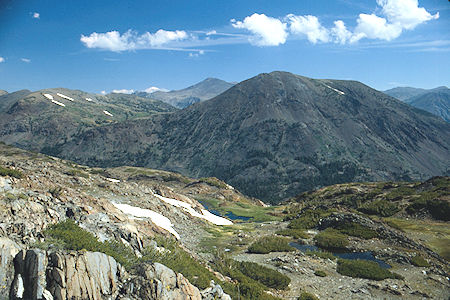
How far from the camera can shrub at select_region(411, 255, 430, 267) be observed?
3345 centimetres

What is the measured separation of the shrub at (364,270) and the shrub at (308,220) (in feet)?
63.4

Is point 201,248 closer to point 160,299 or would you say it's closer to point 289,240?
point 289,240

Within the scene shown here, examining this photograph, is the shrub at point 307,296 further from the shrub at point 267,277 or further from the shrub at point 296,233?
Answer: the shrub at point 296,233

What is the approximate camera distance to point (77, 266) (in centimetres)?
1436

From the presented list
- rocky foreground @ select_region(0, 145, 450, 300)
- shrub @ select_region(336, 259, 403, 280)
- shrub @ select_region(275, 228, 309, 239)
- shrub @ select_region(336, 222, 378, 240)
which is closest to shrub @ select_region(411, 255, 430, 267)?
rocky foreground @ select_region(0, 145, 450, 300)

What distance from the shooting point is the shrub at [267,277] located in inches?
1031

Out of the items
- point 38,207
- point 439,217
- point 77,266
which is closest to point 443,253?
point 439,217

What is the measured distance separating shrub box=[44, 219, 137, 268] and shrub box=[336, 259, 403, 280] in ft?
79.5

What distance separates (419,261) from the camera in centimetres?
3403

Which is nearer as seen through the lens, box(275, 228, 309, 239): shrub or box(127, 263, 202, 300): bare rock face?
box(127, 263, 202, 300): bare rock face

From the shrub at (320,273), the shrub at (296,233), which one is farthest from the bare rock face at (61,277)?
the shrub at (296,233)

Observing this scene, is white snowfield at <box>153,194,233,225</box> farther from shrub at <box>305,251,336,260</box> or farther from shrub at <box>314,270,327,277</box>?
shrub at <box>314,270,327,277</box>

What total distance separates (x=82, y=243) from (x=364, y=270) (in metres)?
29.0

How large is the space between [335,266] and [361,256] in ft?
21.8
